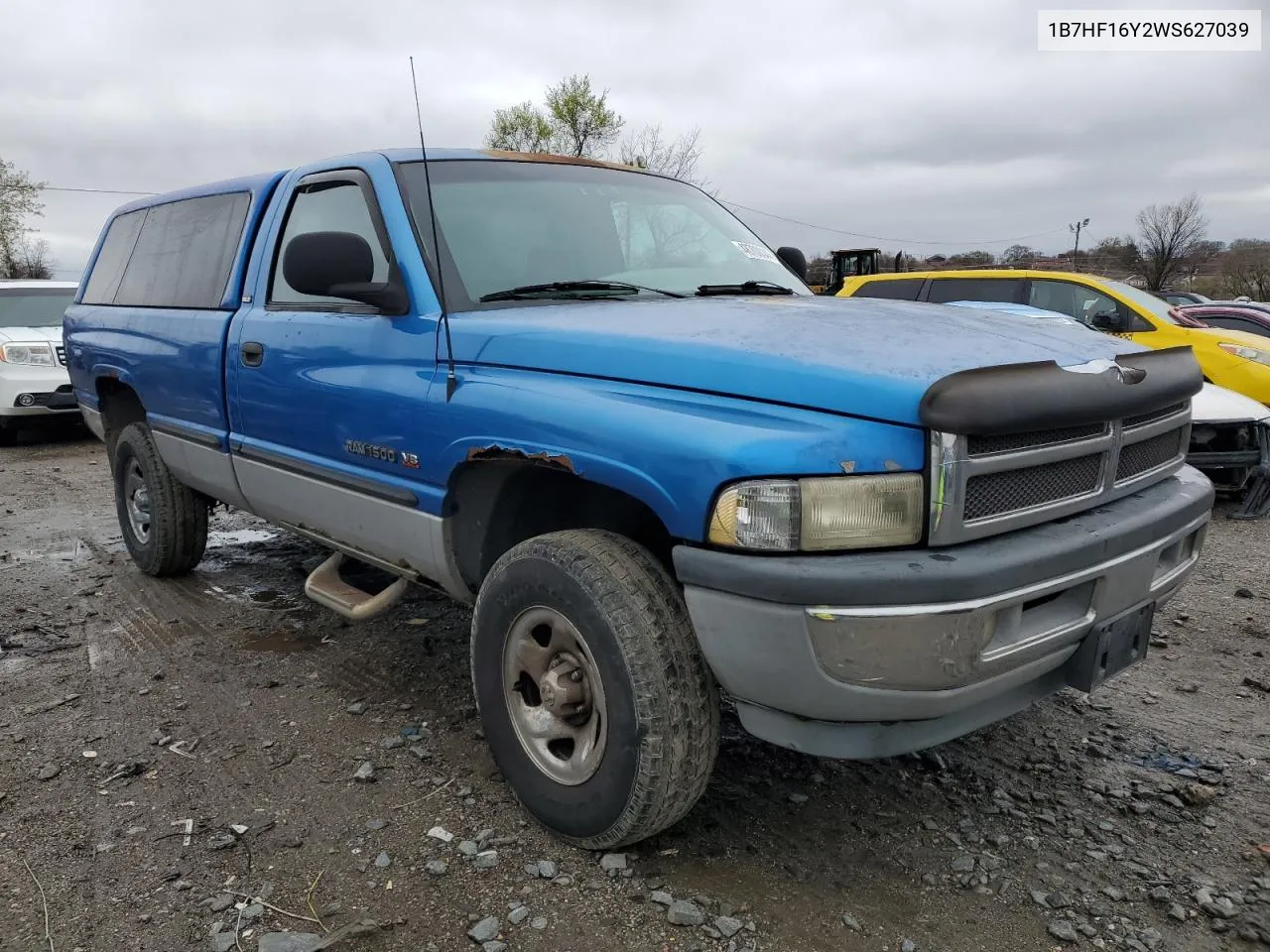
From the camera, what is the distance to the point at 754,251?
3.74m

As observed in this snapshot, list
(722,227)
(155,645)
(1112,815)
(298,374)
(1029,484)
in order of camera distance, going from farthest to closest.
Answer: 1. (155,645)
2. (722,227)
3. (298,374)
4. (1112,815)
5. (1029,484)

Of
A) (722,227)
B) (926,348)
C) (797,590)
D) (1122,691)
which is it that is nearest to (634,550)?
(797,590)

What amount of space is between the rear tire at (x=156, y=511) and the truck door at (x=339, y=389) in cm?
111

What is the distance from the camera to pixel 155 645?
13.3ft

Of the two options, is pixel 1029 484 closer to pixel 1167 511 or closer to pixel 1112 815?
pixel 1167 511

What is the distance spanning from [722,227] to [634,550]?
1885 millimetres

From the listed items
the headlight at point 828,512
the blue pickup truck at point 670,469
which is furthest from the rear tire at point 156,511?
the headlight at point 828,512

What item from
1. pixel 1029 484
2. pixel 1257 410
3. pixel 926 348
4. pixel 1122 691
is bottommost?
pixel 1122 691

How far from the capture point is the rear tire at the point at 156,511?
15.6 ft

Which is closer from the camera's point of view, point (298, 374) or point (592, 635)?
point (592, 635)

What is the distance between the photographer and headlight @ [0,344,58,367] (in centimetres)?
992

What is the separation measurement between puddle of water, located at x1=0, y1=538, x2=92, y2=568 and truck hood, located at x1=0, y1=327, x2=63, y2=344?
5.36 m

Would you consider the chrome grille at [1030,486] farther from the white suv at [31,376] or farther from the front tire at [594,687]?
the white suv at [31,376]

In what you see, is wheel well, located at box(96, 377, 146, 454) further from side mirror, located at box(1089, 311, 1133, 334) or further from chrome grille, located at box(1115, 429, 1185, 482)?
side mirror, located at box(1089, 311, 1133, 334)
